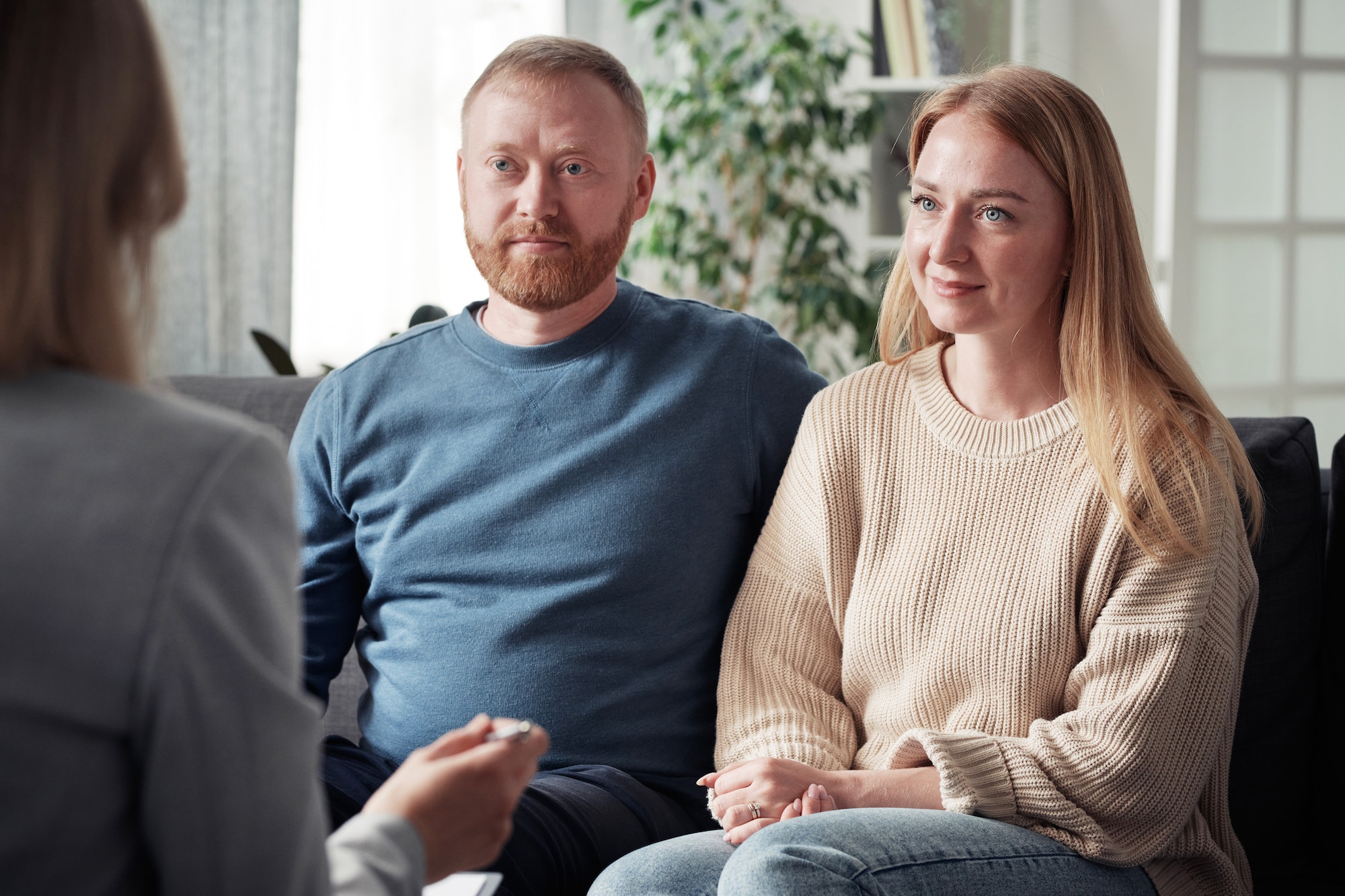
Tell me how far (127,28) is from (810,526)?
0.97 m

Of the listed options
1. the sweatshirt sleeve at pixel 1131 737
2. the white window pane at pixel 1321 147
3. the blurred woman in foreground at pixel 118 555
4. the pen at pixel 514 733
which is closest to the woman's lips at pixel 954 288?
the sweatshirt sleeve at pixel 1131 737

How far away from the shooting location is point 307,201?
3340 millimetres

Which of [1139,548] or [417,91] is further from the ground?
[417,91]

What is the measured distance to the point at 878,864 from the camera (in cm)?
108

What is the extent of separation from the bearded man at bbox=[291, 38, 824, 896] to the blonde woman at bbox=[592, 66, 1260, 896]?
0.10m

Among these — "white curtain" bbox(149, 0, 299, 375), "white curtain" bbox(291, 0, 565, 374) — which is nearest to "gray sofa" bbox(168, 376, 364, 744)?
"white curtain" bbox(149, 0, 299, 375)

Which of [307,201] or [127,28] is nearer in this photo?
[127,28]

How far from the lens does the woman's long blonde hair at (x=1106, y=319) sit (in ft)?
4.11

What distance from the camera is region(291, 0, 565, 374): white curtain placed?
3.34m

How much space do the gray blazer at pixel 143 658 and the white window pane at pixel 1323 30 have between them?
3.24 meters

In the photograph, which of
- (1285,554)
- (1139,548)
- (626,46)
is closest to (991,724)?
(1139,548)

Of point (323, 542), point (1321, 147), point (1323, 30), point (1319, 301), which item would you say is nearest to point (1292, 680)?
point (323, 542)

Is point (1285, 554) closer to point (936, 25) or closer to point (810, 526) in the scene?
point (810, 526)

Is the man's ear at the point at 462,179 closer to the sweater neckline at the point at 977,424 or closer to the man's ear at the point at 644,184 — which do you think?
the man's ear at the point at 644,184
